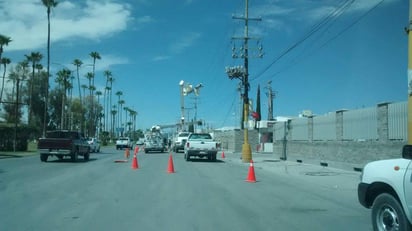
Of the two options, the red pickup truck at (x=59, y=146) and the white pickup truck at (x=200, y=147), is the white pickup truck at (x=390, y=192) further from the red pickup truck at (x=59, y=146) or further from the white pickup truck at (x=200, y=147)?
the white pickup truck at (x=200, y=147)

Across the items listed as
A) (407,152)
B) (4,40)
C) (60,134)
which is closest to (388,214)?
(407,152)

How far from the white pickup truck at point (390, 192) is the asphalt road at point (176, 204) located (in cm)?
120

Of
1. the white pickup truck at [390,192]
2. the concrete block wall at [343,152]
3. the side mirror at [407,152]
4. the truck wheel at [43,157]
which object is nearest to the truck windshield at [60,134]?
the truck wheel at [43,157]

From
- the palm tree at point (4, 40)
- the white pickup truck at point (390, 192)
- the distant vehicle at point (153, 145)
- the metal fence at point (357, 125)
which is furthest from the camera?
the palm tree at point (4, 40)

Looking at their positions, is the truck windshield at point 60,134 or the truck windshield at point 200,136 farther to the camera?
the truck windshield at point 200,136

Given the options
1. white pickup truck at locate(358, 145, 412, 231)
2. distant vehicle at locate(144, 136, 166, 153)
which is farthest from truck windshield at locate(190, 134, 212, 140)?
white pickup truck at locate(358, 145, 412, 231)

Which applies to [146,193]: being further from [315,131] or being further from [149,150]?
[149,150]

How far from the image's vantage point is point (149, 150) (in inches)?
1913

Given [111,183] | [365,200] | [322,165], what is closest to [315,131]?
[322,165]

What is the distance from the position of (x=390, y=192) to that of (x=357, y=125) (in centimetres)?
1626

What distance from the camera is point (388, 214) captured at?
7246 mm

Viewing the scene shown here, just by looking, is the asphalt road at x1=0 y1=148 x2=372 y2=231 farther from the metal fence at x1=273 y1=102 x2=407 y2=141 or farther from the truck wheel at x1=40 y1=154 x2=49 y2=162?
the truck wheel at x1=40 y1=154 x2=49 y2=162

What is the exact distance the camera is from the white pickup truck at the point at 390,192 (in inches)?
Result: 265

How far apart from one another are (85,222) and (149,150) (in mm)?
39864
